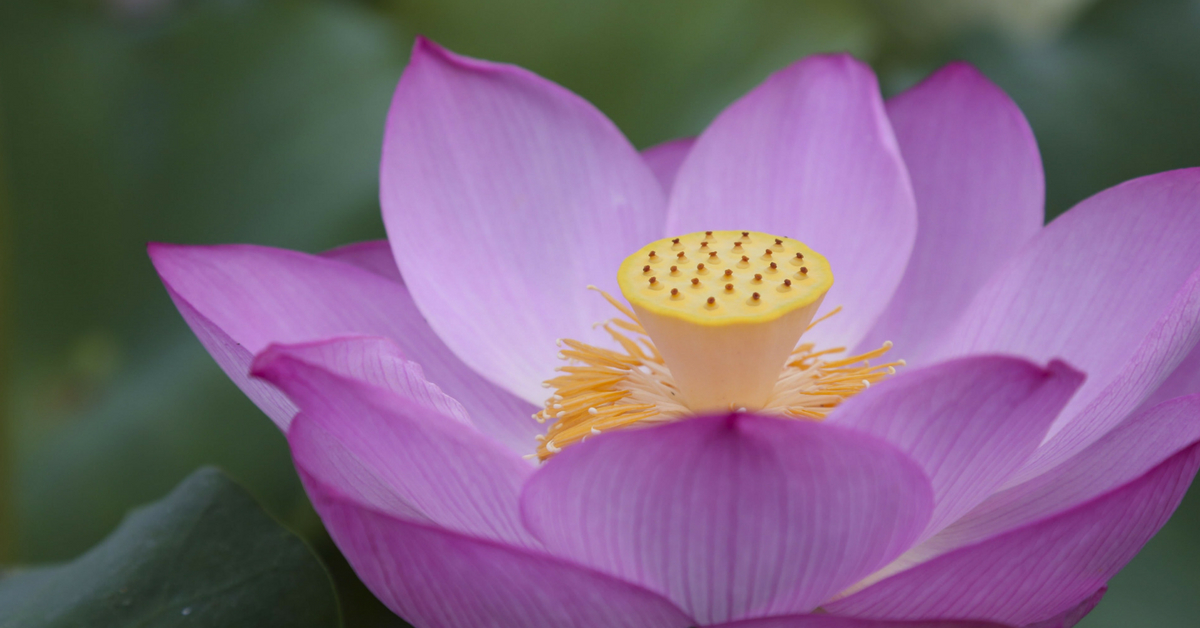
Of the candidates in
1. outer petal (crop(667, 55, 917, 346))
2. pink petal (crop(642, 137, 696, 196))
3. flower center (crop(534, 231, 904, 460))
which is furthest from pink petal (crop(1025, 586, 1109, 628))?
pink petal (crop(642, 137, 696, 196))

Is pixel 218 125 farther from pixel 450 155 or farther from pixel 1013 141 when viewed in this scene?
pixel 1013 141

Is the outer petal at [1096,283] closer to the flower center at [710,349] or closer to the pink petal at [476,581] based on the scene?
the flower center at [710,349]

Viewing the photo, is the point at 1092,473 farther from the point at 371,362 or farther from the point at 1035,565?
the point at 371,362

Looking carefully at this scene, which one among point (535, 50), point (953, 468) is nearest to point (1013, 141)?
point (953, 468)

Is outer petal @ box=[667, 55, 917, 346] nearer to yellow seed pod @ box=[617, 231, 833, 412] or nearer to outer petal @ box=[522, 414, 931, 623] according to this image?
yellow seed pod @ box=[617, 231, 833, 412]

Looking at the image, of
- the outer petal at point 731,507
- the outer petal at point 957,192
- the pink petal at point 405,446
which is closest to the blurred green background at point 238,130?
the outer petal at point 957,192
